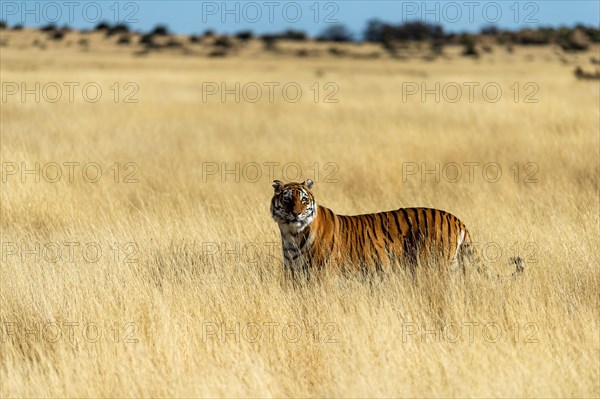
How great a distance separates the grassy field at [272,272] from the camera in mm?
4359

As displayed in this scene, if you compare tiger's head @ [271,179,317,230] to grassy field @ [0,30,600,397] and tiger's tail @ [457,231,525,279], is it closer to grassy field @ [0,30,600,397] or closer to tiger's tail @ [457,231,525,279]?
grassy field @ [0,30,600,397]

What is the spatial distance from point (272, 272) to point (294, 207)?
2.82ft

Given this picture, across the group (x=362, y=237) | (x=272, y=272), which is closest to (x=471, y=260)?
(x=362, y=237)

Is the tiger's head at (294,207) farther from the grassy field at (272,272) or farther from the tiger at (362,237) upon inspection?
the grassy field at (272,272)

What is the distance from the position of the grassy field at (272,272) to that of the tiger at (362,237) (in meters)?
0.22

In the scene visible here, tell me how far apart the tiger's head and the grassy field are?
46 cm

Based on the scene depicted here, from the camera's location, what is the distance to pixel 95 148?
1248 cm

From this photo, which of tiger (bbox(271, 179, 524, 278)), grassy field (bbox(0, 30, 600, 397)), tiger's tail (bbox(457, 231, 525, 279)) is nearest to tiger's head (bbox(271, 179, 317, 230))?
tiger (bbox(271, 179, 524, 278))

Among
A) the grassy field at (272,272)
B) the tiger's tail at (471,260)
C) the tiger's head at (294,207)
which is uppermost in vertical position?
the tiger's head at (294,207)

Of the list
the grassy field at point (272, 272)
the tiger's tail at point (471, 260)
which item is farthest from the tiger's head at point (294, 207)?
the tiger's tail at point (471, 260)

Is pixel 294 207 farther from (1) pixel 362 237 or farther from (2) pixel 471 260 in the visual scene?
(2) pixel 471 260

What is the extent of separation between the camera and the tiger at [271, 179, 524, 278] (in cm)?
556

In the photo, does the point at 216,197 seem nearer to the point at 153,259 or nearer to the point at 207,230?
the point at 207,230

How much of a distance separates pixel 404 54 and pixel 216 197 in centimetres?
5245
